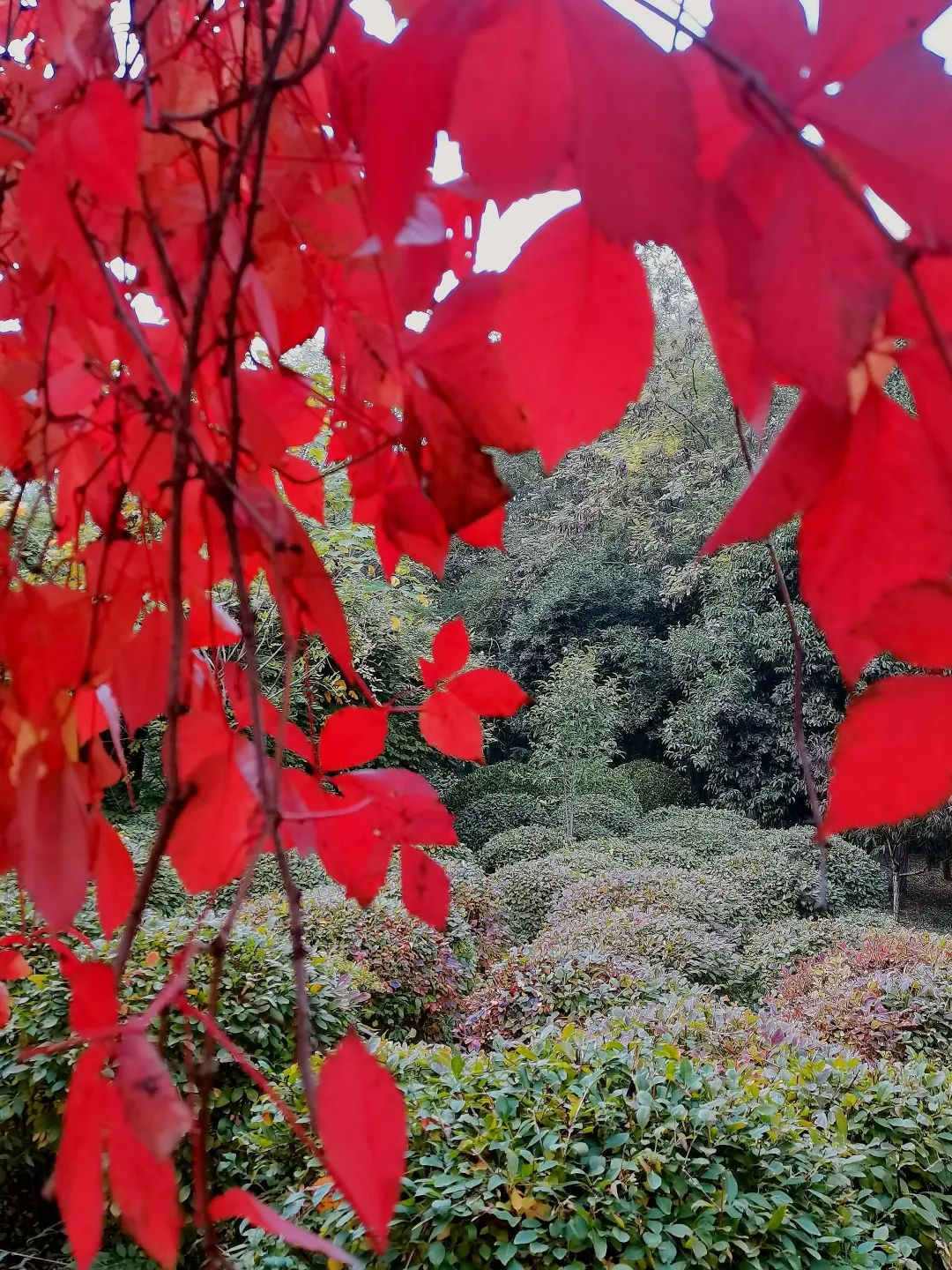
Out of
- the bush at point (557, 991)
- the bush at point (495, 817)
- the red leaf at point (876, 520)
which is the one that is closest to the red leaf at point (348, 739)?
the red leaf at point (876, 520)

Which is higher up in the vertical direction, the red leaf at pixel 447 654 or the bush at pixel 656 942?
the bush at pixel 656 942

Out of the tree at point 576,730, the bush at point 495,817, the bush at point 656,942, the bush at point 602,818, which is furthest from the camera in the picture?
the tree at point 576,730

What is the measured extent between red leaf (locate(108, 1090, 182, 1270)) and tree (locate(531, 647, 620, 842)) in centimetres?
853

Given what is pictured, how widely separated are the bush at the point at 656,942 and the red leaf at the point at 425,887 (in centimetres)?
313

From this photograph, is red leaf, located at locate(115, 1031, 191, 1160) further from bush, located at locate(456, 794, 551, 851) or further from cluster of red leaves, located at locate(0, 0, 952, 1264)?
bush, located at locate(456, 794, 551, 851)

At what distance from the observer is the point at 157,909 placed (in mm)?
3697

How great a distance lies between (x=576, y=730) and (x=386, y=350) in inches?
341

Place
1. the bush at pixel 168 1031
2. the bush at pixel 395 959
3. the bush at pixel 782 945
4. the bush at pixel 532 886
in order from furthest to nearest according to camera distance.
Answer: the bush at pixel 532 886 < the bush at pixel 782 945 < the bush at pixel 395 959 < the bush at pixel 168 1031

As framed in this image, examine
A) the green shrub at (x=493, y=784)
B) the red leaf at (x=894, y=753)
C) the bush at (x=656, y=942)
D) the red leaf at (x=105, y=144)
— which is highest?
the green shrub at (x=493, y=784)

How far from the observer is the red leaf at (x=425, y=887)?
480mm

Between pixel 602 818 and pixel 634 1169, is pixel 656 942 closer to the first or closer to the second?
pixel 634 1169

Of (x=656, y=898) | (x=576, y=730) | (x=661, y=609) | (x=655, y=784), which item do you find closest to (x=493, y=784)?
(x=576, y=730)

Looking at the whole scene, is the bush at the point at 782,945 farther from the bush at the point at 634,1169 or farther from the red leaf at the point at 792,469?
the red leaf at the point at 792,469

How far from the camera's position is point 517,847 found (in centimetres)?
708
